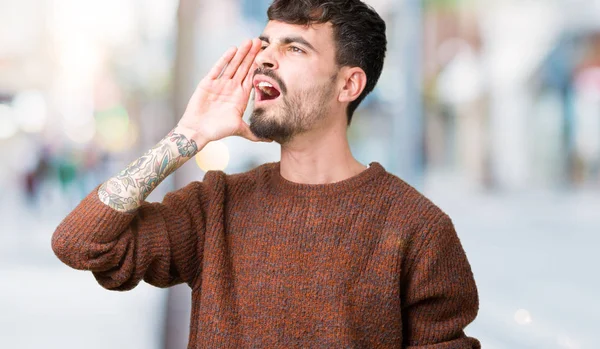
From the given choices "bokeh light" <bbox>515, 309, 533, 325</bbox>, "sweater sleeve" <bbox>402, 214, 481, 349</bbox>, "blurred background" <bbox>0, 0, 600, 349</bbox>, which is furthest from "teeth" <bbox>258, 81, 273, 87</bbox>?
"bokeh light" <bbox>515, 309, 533, 325</bbox>

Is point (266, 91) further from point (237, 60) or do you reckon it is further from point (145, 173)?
point (145, 173)

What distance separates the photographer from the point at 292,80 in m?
1.62

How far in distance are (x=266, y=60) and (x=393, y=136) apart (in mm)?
2729

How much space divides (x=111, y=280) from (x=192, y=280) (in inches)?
8.6

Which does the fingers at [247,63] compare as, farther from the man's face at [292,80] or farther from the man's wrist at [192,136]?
the man's wrist at [192,136]

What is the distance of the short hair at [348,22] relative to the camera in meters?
1.65

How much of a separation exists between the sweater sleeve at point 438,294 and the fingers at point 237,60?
592mm

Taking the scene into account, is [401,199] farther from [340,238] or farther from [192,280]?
[192,280]

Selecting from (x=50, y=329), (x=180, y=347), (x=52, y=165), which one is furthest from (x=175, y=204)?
(x=52, y=165)

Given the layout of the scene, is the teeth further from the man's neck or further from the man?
the man's neck

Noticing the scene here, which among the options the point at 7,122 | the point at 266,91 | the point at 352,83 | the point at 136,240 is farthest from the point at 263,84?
the point at 7,122

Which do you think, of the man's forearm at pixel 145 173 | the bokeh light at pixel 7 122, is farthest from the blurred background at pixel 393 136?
the man's forearm at pixel 145 173

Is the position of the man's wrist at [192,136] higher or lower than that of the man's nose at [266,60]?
lower

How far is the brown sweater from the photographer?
1.49 m
